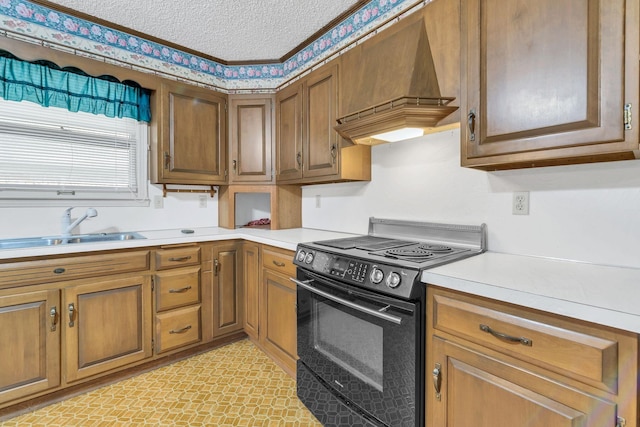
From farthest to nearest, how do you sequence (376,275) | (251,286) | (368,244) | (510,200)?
1. (251,286)
2. (368,244)
3. (510,200)
4. (376,275)

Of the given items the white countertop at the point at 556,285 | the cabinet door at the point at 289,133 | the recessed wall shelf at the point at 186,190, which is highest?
the cabinet door at the point at 289,133

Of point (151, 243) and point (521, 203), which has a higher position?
point (521, 203)

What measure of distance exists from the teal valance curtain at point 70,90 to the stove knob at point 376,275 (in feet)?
7.60

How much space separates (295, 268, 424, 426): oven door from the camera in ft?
3.86

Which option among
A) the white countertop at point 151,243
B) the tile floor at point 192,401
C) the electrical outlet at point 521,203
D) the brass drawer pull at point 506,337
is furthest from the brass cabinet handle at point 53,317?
the electrical outlet at point 521,203

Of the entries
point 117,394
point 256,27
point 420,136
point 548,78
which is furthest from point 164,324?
point 548,78

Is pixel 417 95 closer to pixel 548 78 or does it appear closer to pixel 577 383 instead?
pixel 548 78

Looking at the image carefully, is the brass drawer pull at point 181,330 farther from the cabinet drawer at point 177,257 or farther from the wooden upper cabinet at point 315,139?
the wooden upper cabinet at point 315,139

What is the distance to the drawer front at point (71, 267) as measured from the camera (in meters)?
1.62

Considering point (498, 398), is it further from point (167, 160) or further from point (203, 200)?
point (203, 200)

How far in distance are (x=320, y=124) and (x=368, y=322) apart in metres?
1.44

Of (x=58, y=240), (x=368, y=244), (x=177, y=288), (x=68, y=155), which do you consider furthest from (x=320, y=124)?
(x=58, y=240)

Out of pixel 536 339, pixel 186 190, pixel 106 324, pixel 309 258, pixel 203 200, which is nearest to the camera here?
pixel 536 339

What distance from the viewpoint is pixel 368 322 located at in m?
1.34
